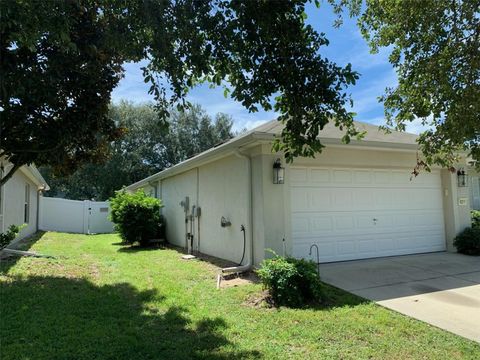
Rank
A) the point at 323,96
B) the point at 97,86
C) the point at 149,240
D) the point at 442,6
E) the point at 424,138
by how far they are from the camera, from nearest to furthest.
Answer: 1. the point at 323,96
2. the point at 442,6
3. the point at 424,138
4. the point at 97,86
5. the point at 149,240

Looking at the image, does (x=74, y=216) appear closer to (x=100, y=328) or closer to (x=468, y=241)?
(x=100, y=328)

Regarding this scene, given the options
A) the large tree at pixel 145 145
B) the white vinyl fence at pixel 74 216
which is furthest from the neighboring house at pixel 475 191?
the large tree at pixel 145 145

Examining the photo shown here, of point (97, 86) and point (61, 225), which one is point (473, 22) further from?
point (61, 225)

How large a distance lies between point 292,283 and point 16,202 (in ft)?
41.7

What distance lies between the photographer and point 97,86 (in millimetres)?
7340

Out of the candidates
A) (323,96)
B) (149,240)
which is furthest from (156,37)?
(149,240)

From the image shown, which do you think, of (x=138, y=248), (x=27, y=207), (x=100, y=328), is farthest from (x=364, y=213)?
(x=27, y=207)

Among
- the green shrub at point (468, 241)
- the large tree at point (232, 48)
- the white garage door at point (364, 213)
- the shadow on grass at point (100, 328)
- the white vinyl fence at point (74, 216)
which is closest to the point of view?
the large tree at point (232, 48)

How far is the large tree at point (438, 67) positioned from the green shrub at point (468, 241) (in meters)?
6.10

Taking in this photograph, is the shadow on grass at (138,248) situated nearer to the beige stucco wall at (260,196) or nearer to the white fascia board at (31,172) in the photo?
the beige stucco wall at (260,196)

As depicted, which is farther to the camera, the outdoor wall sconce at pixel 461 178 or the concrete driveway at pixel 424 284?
the outdoor wall sconce at pixel 461 178

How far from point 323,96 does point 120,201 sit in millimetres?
12759

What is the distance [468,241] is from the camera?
992cm

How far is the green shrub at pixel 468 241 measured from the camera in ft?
32.3
